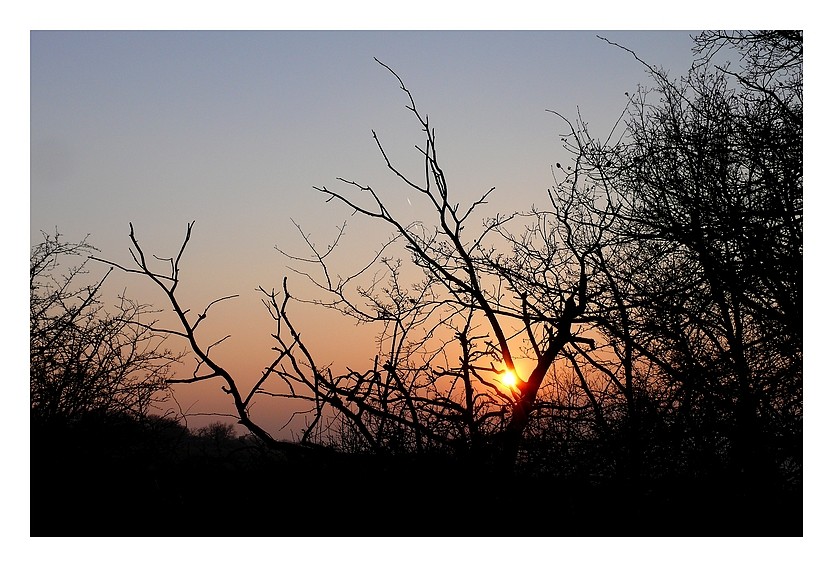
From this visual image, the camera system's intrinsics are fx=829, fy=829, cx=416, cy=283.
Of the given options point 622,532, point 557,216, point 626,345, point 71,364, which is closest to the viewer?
point 622,532

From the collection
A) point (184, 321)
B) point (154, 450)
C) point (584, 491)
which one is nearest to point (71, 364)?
point (154, 450)

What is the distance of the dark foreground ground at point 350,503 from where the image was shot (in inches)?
168

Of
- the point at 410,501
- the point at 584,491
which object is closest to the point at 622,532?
the point at 584,491

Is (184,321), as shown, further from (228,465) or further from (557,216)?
(557,216)

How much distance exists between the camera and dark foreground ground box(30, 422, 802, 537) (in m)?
4.27

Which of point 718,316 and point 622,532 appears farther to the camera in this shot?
point 718,316

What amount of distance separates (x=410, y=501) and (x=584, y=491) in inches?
43.9

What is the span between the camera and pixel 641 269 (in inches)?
253

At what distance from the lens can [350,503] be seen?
172 inches

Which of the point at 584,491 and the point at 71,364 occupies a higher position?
the point at 71,364
